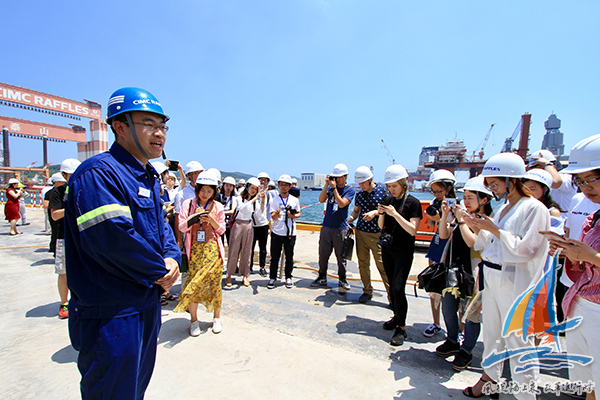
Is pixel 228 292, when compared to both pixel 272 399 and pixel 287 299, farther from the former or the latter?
pixel 272 399

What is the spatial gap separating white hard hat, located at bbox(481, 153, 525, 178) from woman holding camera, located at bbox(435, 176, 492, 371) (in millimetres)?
367

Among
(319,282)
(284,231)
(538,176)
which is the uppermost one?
(538,176)

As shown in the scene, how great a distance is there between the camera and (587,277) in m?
1.59

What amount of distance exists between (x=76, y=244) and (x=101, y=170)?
39cm

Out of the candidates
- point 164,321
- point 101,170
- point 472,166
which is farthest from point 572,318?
point 472,166

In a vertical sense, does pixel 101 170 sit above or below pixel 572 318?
above

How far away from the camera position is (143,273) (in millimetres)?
1345

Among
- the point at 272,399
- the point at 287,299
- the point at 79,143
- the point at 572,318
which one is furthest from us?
the point at 79,143

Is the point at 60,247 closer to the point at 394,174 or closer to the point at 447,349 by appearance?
the point at 394,174

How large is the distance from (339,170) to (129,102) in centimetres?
374

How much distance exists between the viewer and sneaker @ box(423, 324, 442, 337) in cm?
322

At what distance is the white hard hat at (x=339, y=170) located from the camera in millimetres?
4785

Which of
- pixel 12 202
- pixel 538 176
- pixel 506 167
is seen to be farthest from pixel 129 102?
pixel 12 202

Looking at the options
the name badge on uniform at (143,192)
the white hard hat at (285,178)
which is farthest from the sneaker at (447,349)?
the white hard hat at (285,178)
